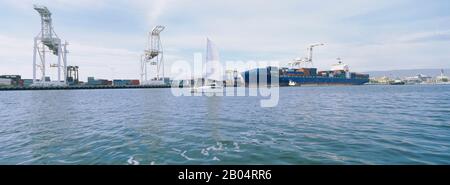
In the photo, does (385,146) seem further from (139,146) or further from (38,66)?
(38,66)

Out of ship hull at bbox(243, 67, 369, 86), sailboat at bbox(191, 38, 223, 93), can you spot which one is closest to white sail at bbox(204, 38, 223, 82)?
sailboat at bbox(191, 38, 223, 93)

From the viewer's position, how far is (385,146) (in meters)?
7.68

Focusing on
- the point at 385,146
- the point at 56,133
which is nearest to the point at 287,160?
the point at 385,146

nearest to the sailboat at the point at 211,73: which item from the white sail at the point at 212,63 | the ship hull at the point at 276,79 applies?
the white sail at the point at 212,63

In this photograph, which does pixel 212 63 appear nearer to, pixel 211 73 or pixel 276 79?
pixel 211 73

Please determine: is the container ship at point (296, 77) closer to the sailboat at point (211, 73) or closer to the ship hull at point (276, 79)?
the ship hull at point (276, 79)

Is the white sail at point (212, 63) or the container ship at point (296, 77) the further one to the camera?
the container ship at point (296, 77)

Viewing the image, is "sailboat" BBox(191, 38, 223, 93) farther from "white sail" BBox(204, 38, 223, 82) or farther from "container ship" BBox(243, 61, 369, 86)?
"container ship" BBox(243, 61, 369, 86)

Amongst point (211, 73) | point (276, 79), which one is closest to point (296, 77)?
point (276, 79)

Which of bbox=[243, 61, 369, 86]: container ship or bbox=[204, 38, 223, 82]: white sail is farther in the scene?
bbox=[243, 61, 369, 86]: container ship

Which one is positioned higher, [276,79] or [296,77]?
[296,77]

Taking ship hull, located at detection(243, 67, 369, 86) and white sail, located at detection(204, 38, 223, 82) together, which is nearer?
white sail, located at detection(204, 38, 223, 82)

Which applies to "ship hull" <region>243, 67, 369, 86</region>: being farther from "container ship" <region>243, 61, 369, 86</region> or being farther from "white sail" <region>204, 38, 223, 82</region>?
"white sail" <region>204, 38, 223, 82</region>

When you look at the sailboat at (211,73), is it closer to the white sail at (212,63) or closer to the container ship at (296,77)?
the white sail at (212,63)
